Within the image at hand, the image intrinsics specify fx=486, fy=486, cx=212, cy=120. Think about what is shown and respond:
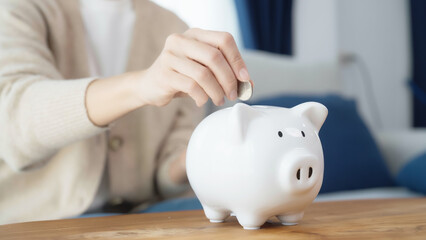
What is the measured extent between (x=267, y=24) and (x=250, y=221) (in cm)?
202

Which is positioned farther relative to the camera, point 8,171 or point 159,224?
point 8,171

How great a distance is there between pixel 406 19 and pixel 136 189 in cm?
272

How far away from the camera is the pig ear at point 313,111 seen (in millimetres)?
616

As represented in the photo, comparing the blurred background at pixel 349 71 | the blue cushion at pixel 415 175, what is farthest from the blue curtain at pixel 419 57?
the blue cushion at pixel 415 175

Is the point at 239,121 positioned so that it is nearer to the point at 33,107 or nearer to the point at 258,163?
the point at 258,163

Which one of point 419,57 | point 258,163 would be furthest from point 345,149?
point 419,57

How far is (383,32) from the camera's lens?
3.12 m

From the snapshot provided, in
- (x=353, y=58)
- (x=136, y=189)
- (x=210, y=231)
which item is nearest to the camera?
(x=210, y=231)

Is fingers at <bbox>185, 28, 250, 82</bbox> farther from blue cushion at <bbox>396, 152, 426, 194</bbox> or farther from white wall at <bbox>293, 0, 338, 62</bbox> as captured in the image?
white wall at <bbox>293, 0, 338, 62</bbox>

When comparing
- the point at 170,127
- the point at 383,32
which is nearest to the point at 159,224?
the point at 170,127

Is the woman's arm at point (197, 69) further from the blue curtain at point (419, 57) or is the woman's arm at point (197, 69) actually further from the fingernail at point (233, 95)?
the blue curtain at point (419, 57)

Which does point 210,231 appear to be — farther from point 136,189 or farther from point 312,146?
point 136,189

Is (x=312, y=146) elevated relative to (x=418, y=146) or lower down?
elevated

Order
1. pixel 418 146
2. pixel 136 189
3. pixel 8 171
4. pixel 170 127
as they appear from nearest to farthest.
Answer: pixel 8 171 → pixel 136 189 → pixel 170 127 → pixel 418 146
